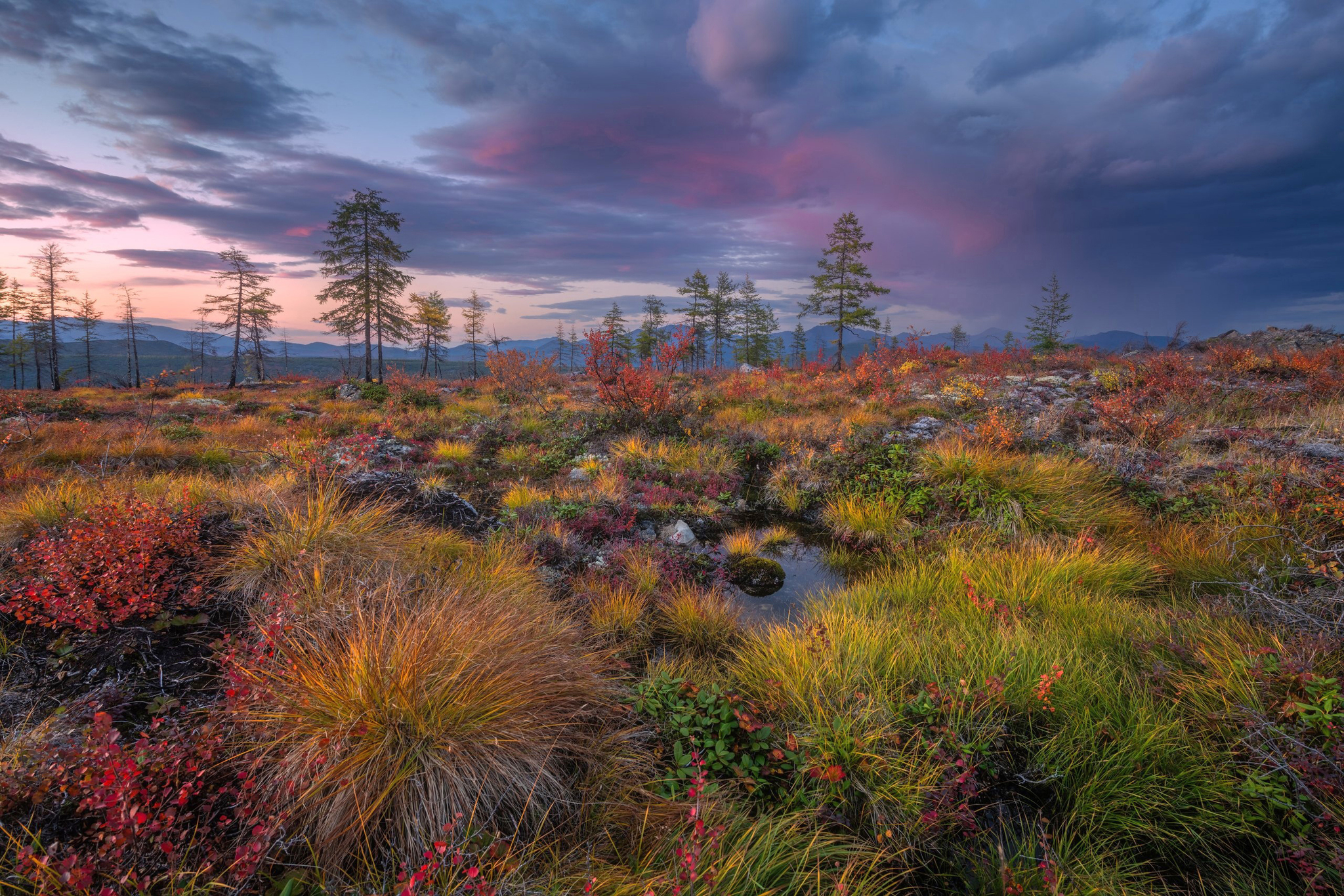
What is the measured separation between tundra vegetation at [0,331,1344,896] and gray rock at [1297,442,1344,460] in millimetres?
122

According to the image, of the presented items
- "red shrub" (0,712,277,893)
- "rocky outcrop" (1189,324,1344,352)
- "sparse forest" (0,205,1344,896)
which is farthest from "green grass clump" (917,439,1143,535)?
"rocky outcrop" (1189,324,1344,352)

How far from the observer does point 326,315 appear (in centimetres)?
3216

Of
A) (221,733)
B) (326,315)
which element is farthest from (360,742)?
(326,315)

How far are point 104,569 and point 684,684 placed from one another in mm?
4349

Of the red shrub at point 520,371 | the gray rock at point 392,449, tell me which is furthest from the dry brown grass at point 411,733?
the red shrub at point 520,371

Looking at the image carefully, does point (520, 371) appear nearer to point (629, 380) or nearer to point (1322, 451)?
point (629, 380)

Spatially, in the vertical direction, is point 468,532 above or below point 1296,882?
above

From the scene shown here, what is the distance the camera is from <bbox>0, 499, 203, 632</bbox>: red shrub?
10.1ft

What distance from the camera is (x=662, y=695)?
138 inches

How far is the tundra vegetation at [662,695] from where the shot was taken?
215cm

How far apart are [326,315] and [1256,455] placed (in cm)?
4144

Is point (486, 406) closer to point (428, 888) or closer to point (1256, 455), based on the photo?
point (428, 888)

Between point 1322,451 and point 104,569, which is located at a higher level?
point 1322,451

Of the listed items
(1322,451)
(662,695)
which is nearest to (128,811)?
(662,695)
